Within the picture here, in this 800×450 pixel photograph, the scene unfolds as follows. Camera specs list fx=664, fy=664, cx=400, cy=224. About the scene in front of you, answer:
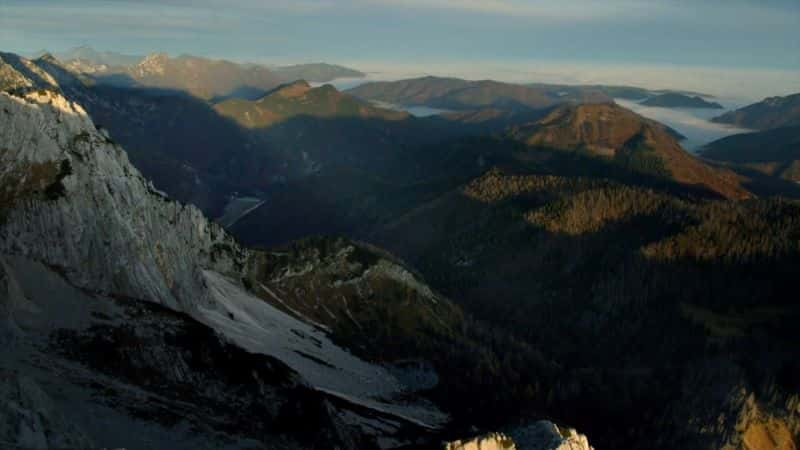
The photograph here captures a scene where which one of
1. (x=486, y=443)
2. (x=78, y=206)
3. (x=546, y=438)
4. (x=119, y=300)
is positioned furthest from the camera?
(x=78, y=206)

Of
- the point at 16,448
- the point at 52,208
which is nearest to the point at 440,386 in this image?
the point at 52,208

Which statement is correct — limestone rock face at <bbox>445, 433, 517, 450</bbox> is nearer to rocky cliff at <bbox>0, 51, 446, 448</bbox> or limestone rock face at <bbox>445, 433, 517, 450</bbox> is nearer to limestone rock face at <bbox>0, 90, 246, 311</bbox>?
rocky cliff at <bbox>0, 51, 446, 448</bbox>

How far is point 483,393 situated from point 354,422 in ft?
280

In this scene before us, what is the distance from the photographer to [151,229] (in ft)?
407

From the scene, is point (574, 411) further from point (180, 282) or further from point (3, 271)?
point (3, 271)

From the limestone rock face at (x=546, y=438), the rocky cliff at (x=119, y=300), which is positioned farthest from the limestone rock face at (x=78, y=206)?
the limestone rock face at (x=546, y=438)

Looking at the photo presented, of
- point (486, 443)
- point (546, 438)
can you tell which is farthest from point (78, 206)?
point (546, 438)

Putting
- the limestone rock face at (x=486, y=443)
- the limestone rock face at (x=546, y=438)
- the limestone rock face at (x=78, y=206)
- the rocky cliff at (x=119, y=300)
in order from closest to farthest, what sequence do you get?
the limestone rock face at (x=486, y=443) → the rocky cliff at (x=119, y=300) → the limestone rock face at (x=546, y=438) → the limestone rock face at (x=78, y=206)

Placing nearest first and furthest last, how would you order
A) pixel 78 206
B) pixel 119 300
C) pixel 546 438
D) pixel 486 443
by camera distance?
pixel 486 443, pixel 546 438, pixel 119 300, pixel 78 206

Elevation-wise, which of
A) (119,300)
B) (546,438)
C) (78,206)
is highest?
(78,206)

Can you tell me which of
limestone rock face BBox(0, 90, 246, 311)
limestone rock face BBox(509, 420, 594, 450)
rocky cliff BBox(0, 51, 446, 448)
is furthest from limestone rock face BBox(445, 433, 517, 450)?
limestone rock face BBox(0, 90, 246, 311)

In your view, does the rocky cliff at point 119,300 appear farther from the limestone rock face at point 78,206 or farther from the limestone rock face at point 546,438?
the limestone rock face at point 546,438

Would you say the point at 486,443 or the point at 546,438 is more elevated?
the point at 486,443

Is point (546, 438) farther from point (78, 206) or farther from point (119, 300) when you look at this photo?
point (78, 206)
